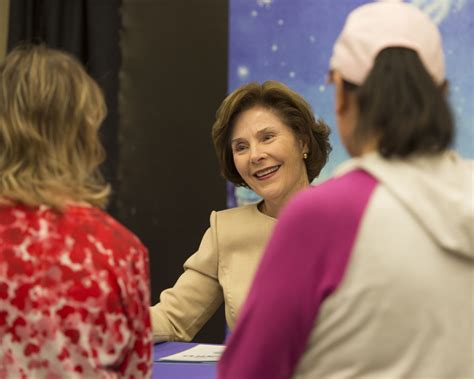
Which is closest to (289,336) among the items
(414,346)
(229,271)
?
(414,346)

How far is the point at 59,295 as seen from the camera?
4.84 feet

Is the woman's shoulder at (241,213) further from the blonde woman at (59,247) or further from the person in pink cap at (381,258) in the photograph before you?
the person in pink cap at (381,258)

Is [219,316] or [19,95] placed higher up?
[19,95]

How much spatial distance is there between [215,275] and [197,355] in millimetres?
Result: 370

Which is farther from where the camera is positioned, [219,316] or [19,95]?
[219,316]

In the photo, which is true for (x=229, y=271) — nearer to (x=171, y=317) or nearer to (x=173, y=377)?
(x=171, y=317)

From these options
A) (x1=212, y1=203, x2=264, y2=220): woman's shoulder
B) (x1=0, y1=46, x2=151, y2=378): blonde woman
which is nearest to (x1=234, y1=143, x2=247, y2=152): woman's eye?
(x1=212, y1=203, x2=264, y2=220): woman's shoulder

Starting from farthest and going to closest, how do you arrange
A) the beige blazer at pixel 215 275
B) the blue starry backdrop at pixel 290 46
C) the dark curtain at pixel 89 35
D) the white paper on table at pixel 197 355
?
1. the dark curtain at pixel 89 35
2. the blue starry backdrop at pixel 290 46
3. the beige blazer at pixel 215 275
4. the white paper on table at pixel 197 355

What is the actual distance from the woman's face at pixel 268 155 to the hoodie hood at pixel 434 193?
4.76 feet

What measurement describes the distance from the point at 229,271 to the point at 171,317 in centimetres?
24

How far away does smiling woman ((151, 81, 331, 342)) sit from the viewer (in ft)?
9.18

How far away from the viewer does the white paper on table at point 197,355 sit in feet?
8.13

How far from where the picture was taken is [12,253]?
1.49 meters

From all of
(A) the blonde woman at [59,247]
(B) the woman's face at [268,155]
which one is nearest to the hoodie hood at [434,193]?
(A) the blonde woman at [59,247]
